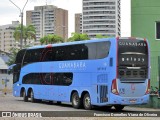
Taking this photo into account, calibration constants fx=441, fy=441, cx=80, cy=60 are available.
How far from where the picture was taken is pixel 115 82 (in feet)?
70.3

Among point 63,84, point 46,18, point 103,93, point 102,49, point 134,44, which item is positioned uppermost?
point 46,18

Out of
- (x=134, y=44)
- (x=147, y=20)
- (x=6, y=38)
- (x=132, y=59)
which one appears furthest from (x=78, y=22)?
(x=132, y=59)

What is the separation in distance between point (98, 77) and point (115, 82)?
1521mm

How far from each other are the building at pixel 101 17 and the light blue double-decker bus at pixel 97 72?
459 feet

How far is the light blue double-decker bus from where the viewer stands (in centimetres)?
2156

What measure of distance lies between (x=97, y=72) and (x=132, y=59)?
6.81 ft

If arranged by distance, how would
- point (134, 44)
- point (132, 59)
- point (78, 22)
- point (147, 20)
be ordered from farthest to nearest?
1. point (78, 22)
2. point (147, 20)
3. point (134, 44)
4. point (132, 59)

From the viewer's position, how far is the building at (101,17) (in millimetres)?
169375

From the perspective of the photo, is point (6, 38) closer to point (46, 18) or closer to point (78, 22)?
point (46, 18)

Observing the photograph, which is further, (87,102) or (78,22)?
(78,22)

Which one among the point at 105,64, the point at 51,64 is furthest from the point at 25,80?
the point at 105,64

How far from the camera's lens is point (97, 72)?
2281 centimetres

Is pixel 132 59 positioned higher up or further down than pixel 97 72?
higher up

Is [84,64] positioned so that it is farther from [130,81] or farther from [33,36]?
[33,36]
